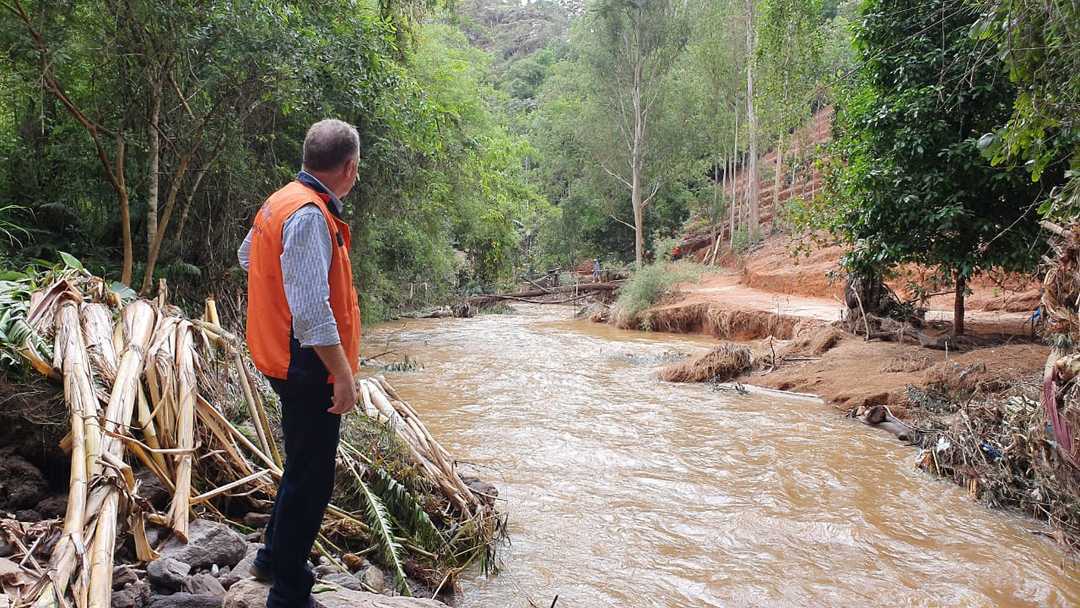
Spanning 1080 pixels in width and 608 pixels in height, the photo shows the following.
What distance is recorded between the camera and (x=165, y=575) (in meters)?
2.40

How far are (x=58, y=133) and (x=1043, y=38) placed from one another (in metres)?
8.91

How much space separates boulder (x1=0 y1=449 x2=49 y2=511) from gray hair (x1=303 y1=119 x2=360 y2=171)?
1.83 m

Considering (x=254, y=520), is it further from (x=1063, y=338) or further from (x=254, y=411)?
(x=1063, y=338)

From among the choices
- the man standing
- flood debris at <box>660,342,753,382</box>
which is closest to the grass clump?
flood debris at <box>660,342,753,382</box>

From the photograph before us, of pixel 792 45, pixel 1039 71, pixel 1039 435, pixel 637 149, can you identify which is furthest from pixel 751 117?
pixel 1039 435

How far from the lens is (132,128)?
24.1ft

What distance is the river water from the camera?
3.79m

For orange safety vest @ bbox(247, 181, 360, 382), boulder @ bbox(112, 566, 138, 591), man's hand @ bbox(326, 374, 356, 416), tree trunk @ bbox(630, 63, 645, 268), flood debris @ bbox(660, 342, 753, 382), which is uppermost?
tree trunk @ bbox(630, 63, 645, 268)

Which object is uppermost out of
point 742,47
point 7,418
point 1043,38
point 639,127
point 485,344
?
point 742,47

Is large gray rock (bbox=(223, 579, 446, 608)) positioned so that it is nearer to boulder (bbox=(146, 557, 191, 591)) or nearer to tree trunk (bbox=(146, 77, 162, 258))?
boulder (bbox=(146, 557, 191, 591))

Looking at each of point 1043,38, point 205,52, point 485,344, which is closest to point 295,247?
point 1043,38

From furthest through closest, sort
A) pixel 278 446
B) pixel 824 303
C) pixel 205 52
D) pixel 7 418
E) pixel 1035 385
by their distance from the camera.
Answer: pixel 824 303
pixel 205 52
pixel 1035 385
pixel 278 446
pixel 7 418

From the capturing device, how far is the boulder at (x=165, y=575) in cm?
240

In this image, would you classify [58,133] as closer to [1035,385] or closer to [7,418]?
[7,418]
